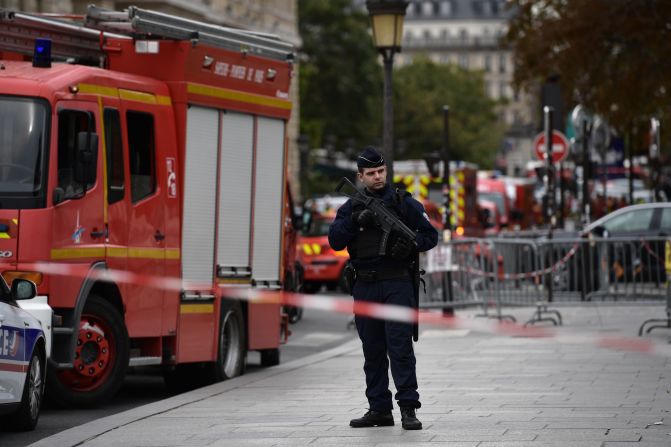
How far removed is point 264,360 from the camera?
18.5 meters

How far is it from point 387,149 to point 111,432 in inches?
431

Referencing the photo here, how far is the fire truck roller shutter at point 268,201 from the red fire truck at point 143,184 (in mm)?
20

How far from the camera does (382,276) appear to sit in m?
11.6

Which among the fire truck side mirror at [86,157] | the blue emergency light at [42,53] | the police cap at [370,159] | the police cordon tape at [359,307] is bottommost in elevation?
the police cordon tape at [359,307]

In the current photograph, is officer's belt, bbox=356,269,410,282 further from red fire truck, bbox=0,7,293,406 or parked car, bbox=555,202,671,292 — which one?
parked car, bbox=555,202,671,292

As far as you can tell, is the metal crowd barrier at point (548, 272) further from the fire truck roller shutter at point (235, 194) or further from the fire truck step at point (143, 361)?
the fire truck step at point (143, 361)

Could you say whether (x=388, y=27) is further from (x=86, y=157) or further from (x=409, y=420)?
(x=409, y=420)

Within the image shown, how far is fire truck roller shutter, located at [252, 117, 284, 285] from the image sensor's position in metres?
17.2

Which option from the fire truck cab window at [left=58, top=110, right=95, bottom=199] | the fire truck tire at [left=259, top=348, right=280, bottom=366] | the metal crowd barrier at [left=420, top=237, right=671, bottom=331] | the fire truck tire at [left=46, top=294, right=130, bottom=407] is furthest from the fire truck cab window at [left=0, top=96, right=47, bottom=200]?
the metal crowd barrier at [left=420, top=237, right=671, bottom=331]

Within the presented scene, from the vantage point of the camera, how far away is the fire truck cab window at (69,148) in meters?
14.0

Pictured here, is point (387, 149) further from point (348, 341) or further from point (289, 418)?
point (289, 418)

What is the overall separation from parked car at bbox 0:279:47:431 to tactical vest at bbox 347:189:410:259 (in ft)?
7.00

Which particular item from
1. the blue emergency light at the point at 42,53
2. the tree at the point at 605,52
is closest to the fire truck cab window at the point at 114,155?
the blue emergency light at the point at 42,53

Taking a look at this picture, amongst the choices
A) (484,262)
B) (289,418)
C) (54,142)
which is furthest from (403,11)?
(289,418)
